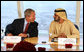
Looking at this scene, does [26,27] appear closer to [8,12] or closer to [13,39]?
[13,39]

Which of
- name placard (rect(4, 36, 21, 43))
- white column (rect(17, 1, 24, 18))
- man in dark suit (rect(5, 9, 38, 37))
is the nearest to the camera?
name placard (rect(4, 36, 21, 43))

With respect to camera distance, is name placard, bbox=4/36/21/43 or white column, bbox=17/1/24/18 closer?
name placard, bbox=4/36/21/43

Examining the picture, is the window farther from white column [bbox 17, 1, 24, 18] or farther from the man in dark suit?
the man in dark suit

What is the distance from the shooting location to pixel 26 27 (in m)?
3.59

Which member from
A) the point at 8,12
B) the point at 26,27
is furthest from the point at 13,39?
the point at 8,12

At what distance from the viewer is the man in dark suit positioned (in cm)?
353

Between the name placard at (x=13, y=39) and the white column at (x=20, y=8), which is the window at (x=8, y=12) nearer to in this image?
the white column at (x=20, y=8)

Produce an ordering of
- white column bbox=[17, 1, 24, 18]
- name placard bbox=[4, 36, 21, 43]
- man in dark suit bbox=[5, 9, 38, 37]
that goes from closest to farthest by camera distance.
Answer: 1. name placard bbox=[4, 36, 21, 43]
2. man in dark suit bbox=[5, 9, 38, 37]
3. white column bbox=[17, 1, 24, 18]

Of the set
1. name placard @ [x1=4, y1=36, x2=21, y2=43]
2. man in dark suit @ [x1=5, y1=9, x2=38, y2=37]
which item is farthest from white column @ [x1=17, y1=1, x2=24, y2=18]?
name placard @ [x1=4, y1=36, x2=21, y2=43]

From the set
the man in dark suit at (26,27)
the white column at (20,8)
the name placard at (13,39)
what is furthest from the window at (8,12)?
the name placard at (13,39)

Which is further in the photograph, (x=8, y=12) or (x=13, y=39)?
(x=8, y=12)

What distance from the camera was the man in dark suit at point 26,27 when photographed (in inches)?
139

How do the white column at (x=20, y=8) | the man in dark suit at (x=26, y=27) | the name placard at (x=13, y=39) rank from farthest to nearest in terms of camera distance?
the white column at (x=20, y=8)
the man in dark suit at (x=26, y=27)
the name placard at (x=13, y=39)

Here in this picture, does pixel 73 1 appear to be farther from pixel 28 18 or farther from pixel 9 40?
pixel 9 40
